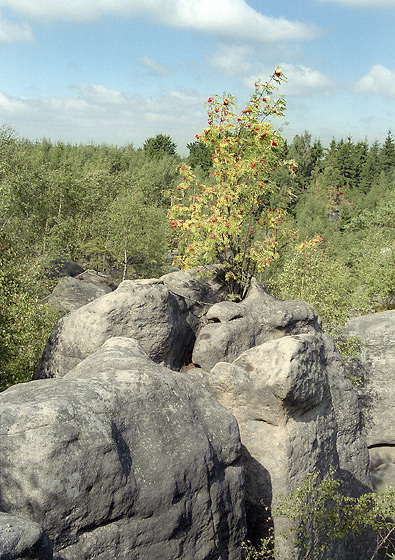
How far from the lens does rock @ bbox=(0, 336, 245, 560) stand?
9.80 meters

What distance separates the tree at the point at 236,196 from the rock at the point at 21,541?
1578 centimetres

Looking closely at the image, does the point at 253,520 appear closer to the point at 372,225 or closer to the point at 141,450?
the point at 141,450

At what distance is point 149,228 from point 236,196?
3423 cm

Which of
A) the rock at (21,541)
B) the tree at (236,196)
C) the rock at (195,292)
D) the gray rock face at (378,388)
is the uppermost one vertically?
the tree at (236,196)

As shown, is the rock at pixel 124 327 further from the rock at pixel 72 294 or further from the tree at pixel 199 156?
the tree at pixel 199 156

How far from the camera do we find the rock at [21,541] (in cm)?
753

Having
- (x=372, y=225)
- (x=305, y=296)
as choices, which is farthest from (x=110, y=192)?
(x=305, y=296)

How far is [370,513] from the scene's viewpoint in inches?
489

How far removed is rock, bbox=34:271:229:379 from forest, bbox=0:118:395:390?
2844mm

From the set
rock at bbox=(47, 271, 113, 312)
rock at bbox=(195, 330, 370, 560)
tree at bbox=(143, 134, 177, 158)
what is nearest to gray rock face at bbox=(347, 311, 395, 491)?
rock at bbox=(195, 330, 370, 560)

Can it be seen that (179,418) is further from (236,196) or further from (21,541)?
(236,196)

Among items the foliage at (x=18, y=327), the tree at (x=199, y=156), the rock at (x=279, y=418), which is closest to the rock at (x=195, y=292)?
the rock at (x=279, y=418)

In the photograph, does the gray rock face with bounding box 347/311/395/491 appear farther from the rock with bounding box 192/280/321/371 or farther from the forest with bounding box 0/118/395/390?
the rock with bounding box 192/280/321/371

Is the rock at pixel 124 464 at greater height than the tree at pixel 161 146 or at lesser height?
lesser
